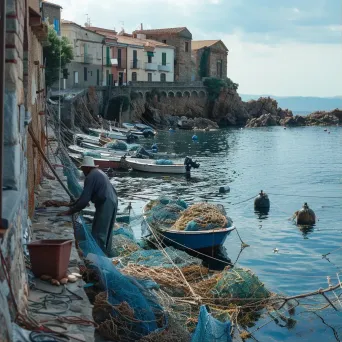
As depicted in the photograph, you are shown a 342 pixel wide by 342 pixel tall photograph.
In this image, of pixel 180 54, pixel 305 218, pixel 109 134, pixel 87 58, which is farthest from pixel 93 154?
pixel 180 54

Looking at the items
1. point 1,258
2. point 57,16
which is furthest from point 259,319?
point 57,16

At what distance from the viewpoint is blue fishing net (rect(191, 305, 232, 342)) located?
27.3ft

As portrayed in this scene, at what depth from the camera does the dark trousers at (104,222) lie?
10461 millimetres

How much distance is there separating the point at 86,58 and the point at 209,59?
3089 cm

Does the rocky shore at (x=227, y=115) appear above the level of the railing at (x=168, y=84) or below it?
below

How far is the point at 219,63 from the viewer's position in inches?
3812

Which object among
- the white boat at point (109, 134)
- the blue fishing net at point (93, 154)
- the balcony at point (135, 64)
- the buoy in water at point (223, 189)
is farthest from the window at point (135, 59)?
the buoy in water at point (223, 189)

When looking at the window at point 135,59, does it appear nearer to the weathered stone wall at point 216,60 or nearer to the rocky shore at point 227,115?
the rocky shore at point 227,115

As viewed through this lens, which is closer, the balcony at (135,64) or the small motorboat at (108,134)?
the small motorboat at (108,134)

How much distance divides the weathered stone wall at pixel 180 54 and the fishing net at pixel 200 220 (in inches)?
2893

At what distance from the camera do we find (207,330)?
8383 mm

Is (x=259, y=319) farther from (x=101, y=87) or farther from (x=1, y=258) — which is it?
(x=101, y=87)

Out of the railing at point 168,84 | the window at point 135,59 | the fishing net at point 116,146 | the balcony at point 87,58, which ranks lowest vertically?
the fishing net at point 116,146

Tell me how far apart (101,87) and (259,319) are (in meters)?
58.1
